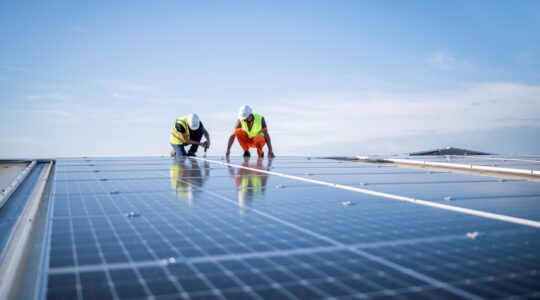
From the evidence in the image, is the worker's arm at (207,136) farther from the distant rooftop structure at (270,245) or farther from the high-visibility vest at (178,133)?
the distant rooftop structure at (270,245)

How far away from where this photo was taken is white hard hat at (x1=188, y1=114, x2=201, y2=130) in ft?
48.2

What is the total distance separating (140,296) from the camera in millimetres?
2012

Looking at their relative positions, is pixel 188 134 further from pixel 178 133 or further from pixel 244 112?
pixel 244 112

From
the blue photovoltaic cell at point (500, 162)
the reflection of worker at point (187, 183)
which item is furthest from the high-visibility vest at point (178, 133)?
the reflection of worker at point (187, 183)

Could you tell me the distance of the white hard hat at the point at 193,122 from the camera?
48.2ft

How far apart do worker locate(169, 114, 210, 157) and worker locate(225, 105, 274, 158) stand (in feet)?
3.46

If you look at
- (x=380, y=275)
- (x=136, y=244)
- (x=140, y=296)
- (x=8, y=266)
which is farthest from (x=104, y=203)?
(x=380, y=275)

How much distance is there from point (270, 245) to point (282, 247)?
8cm

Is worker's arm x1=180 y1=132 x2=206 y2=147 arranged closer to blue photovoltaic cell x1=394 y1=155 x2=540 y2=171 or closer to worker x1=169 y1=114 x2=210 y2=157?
A: worker x1=169 y1=114 x2=210 y2=157

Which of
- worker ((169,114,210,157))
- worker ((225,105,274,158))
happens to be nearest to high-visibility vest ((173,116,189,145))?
worker ((169,114,210,157))

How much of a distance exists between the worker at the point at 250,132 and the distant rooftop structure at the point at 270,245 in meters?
8.77

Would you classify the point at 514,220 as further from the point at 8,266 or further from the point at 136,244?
the point at 8,266

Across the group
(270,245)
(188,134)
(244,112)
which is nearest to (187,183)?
(270,245)

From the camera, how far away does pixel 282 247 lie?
2752 mm
